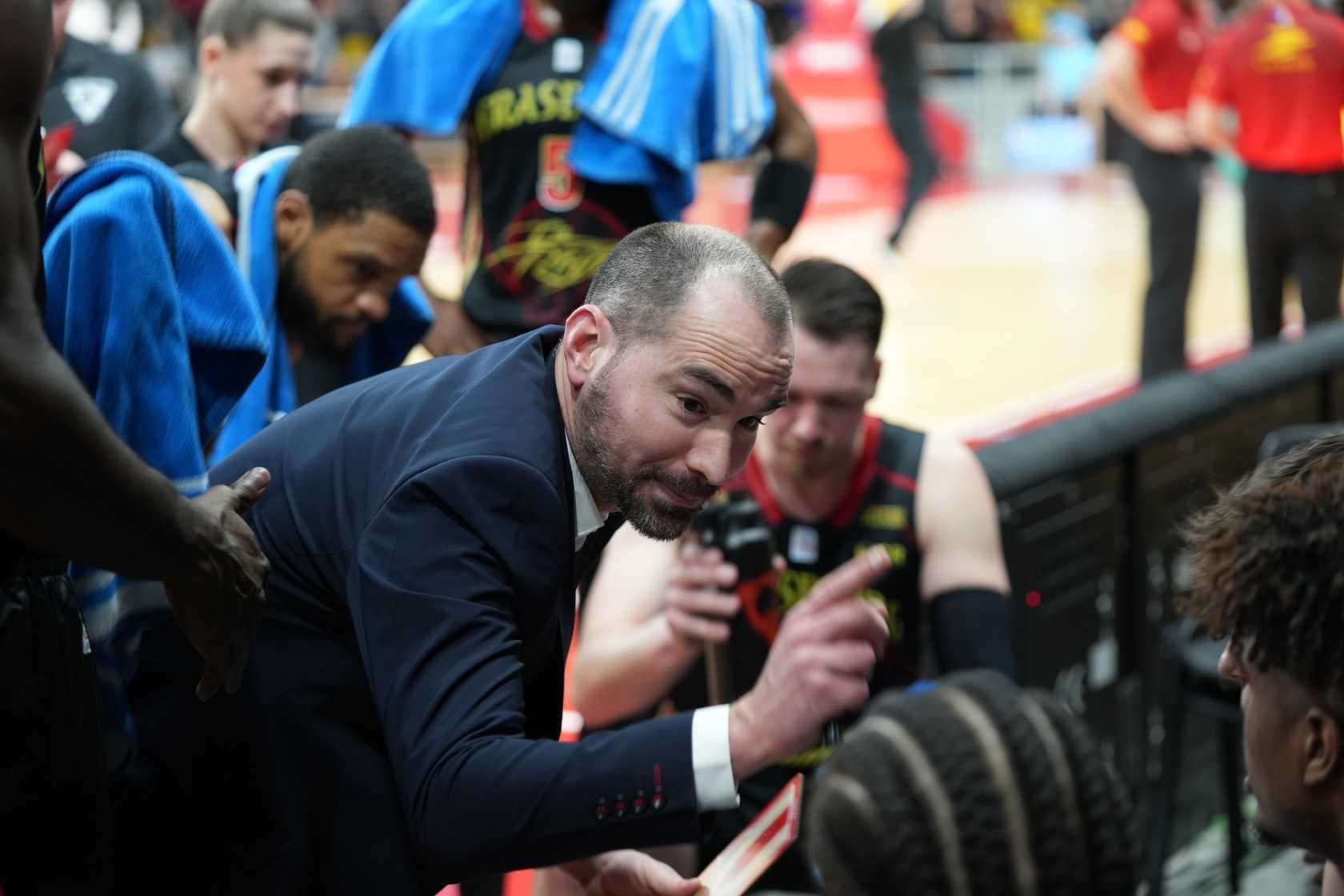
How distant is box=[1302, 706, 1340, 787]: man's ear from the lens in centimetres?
143

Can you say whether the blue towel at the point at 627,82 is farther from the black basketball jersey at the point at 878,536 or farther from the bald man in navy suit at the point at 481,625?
the bald man in navy suit at the point at 481,625

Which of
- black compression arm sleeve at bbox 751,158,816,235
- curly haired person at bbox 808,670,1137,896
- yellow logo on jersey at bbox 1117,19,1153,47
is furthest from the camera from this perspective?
yellow logo on jersey at bbox 1117,19,1153,47

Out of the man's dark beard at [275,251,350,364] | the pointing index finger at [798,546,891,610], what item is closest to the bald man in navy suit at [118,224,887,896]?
the pointing index finger at [798,546,891,610]

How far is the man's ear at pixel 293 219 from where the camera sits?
2781 millimetres

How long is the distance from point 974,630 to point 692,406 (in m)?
1.15

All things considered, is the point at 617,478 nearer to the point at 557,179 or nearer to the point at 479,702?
the point at 479,702

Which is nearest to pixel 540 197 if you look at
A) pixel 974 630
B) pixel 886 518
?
pixel 886 518

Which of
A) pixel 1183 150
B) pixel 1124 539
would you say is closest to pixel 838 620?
pixel 1124 539

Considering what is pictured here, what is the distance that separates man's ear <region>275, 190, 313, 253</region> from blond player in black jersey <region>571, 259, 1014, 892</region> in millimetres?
776

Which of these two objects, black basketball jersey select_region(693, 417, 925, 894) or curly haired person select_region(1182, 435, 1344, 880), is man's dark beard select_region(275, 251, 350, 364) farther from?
curly haired person select_region(1182, 435, 1344, 880)

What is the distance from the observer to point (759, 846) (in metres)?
1.74

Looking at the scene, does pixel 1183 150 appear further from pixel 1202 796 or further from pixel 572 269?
pixel 572 269

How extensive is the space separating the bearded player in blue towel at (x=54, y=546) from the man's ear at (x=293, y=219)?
1070 mm

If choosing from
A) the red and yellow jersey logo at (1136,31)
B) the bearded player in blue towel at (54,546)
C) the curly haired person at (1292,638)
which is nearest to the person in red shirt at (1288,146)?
the red and yellow jersey logo at (1136,31)
